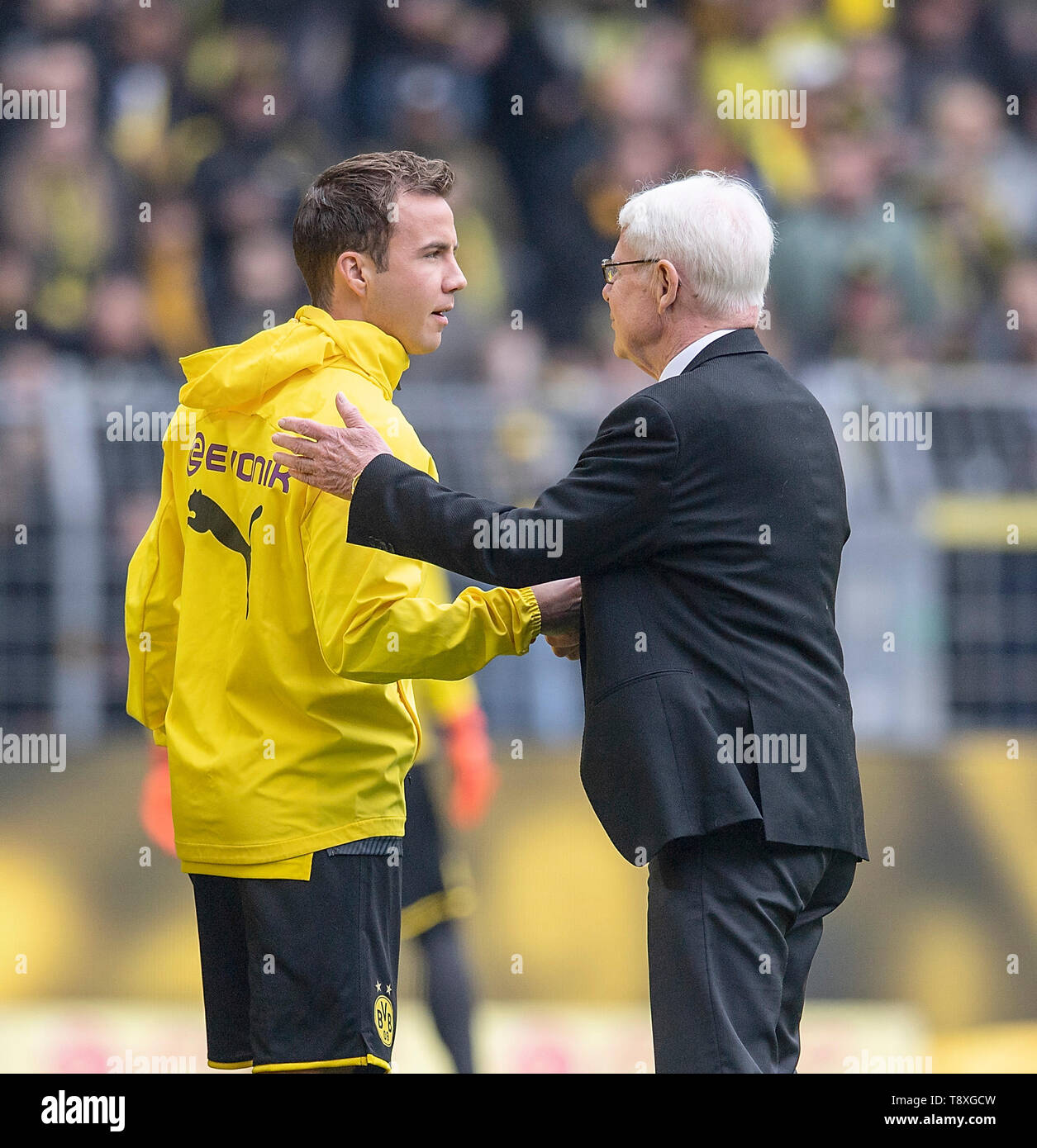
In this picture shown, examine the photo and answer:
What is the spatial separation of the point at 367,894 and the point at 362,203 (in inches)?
46.0

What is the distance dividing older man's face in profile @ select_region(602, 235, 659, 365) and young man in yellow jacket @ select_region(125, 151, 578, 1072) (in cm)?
29

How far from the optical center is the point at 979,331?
761cm

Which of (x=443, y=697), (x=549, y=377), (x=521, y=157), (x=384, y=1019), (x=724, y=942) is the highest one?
(x=521, y=157)

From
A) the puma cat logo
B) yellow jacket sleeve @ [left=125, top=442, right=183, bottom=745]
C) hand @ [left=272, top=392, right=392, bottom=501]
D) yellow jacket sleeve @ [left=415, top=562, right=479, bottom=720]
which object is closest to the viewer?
hand @ [left=272, top=392, right=392, bottom=501]

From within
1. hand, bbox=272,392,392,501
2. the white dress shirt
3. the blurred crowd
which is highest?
the blurred crowd

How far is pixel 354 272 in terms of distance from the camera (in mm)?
2932

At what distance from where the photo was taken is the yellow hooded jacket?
8.96 ft

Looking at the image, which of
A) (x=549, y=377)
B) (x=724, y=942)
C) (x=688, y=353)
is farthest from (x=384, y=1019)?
(x=549, y=377)

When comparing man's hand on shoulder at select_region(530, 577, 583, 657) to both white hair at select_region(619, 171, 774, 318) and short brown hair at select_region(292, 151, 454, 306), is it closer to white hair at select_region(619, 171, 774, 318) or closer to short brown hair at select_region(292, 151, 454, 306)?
white hair at select_region(619, 171, 774, 318)

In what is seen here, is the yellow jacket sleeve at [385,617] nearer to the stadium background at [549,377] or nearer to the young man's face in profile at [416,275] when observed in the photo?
the young man's face in profile at [416,275]

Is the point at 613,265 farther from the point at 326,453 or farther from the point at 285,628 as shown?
the point at 285,628

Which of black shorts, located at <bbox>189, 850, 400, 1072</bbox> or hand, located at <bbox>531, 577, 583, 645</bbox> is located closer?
black shorts, located at <bbox>189, 850, 400, 1072</bbox>

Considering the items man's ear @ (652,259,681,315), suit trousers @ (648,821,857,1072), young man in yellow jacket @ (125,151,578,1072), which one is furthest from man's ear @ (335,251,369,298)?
suit trousers @ (648,821,857,1072)

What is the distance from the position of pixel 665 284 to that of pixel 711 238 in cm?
11
